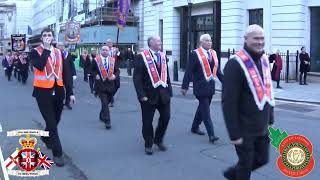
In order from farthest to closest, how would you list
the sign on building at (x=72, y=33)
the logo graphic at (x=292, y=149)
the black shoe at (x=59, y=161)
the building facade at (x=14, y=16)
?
the building facade at (x=14, y=16) < the sign on building at (x=72, y=33) < the black shoe at (x=59, y=161) < the logo graphic at (x=292, y=149)

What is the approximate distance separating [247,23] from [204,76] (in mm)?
19069

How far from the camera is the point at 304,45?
78.2ft

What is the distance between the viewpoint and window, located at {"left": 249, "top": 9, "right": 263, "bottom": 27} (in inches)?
1027

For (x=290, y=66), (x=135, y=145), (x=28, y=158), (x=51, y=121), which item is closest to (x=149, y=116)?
(x=135, y=145)

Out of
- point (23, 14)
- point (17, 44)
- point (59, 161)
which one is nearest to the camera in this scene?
point (59, 161)

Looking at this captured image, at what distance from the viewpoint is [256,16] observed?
87.2 feet

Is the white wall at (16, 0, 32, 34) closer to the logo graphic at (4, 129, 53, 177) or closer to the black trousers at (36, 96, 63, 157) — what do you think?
the black trousers at (36, 96, 63, 157)

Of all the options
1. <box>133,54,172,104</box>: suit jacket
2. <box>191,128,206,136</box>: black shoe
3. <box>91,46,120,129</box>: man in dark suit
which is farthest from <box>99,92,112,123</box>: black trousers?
<box>133,54,172,104</box>: suit jacket

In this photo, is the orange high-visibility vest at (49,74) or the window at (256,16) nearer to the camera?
the orange high-visibility vest at (49,74)

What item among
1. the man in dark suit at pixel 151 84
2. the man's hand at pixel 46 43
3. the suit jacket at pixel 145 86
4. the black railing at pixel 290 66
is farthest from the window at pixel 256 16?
the man's hand at pixel 46 43

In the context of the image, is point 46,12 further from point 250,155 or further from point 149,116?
point 250,155

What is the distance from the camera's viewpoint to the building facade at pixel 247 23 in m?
23.8

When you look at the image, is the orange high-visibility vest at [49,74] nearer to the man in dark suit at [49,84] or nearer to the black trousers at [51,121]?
the man in dark suit at [49,84]

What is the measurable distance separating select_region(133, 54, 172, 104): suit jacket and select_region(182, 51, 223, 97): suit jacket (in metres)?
0.92
